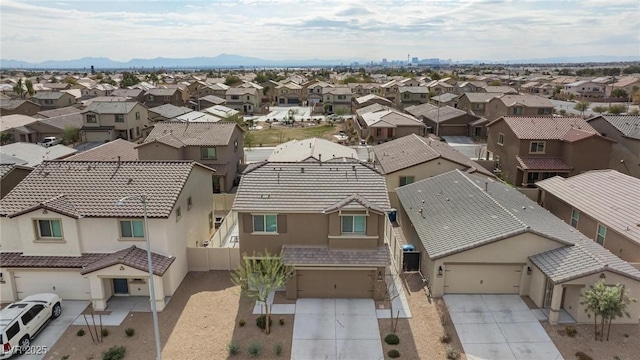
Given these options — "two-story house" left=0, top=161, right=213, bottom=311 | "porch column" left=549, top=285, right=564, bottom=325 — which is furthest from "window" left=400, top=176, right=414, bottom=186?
"two-story house" left=0, top=161, right=213, bottom=311

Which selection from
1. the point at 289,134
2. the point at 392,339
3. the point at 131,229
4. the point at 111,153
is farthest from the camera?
the point at 289,134

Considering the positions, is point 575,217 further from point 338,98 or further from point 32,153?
point 338,98

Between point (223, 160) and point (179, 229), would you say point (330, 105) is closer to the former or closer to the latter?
point (223, 160)

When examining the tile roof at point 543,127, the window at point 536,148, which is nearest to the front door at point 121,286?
the tile roof at point 543,127

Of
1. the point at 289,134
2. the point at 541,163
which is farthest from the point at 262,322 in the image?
the point at 289,134

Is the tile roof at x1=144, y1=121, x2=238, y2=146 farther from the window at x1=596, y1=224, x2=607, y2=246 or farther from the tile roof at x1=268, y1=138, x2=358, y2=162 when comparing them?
the window at x1=596, y1=224, x2=607, y2=246

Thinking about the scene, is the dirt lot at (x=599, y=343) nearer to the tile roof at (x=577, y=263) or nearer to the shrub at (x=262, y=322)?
the tile roof at (x=577, y=263)

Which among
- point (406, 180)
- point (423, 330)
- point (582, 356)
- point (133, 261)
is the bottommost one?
point (423, 330)

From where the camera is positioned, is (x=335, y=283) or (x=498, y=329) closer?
(x=498, y=329)
